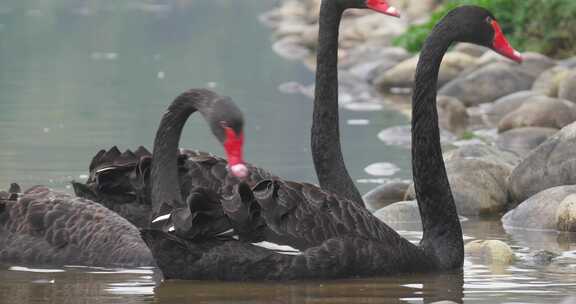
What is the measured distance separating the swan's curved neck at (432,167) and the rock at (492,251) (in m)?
0.36

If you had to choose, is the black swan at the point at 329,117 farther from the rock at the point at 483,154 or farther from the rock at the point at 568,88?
the rock at the point at 568,88

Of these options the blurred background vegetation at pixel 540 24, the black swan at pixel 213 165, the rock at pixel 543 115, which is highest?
the blurred background vegetation at pixel 540 24

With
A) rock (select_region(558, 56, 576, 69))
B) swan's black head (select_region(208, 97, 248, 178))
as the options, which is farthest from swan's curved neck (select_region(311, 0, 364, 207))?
rock (select_region(558, 56, 576, 69))

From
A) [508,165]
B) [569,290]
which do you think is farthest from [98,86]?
[569,290]

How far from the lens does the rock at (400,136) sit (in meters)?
14.0

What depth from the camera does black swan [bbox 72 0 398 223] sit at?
7.77m

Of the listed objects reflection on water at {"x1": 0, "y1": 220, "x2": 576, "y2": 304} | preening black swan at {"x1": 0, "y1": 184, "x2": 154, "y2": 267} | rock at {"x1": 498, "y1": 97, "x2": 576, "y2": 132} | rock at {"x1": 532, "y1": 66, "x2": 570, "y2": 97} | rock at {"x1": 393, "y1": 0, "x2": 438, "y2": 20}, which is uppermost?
rock at {"x1": 393, "y1": 0, "x2": 438, "y2": 20}

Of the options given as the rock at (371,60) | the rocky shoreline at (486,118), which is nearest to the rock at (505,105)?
the rocky shoreline at (486,118)

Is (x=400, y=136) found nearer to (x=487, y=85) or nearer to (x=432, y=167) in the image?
(x=487, y=85)

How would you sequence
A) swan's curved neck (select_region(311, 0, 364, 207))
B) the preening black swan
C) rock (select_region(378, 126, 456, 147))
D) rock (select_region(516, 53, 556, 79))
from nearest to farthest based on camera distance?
the preening black swan
swan's curved neck (select_region(311, 0, 364, 207))
rock (select_region(378, 126, 456, 147))
rock (select_region(516, 53, 556, 79))

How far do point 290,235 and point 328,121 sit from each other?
1.64 metres

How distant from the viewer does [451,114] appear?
15.9m

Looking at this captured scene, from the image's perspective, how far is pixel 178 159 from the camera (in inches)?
→ 306

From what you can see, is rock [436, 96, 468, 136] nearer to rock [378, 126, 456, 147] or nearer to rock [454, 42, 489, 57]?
rock [378, 126, 456, 147]
